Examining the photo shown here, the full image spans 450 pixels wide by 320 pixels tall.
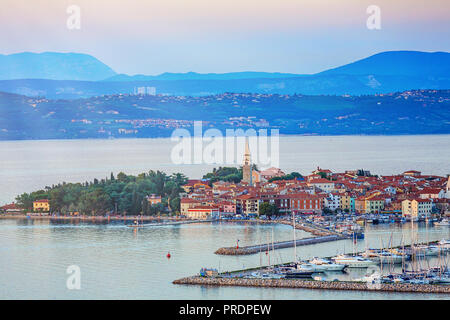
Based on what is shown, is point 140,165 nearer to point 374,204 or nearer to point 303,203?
point 303,203

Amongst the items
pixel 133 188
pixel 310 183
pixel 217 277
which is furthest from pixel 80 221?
pixel 217 277

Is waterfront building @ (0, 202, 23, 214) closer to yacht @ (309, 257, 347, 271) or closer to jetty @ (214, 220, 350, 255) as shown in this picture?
jetty @ (214, 220, 350, 255)

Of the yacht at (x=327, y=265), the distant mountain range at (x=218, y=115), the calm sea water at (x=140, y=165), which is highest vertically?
the distant mountain range at (x=218, y=115)

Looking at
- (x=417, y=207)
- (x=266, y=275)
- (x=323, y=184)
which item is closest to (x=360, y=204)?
(x=417, y=207)

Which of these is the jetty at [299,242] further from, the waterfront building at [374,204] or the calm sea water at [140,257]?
the waterfront building at [374,204]

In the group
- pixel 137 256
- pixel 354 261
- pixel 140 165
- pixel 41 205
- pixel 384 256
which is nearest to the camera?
pixel 354 261

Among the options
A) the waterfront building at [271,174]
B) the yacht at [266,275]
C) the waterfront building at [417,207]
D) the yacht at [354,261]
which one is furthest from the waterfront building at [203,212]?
the yacht at [266,275]

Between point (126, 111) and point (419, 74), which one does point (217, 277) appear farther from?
point (419, 74)
